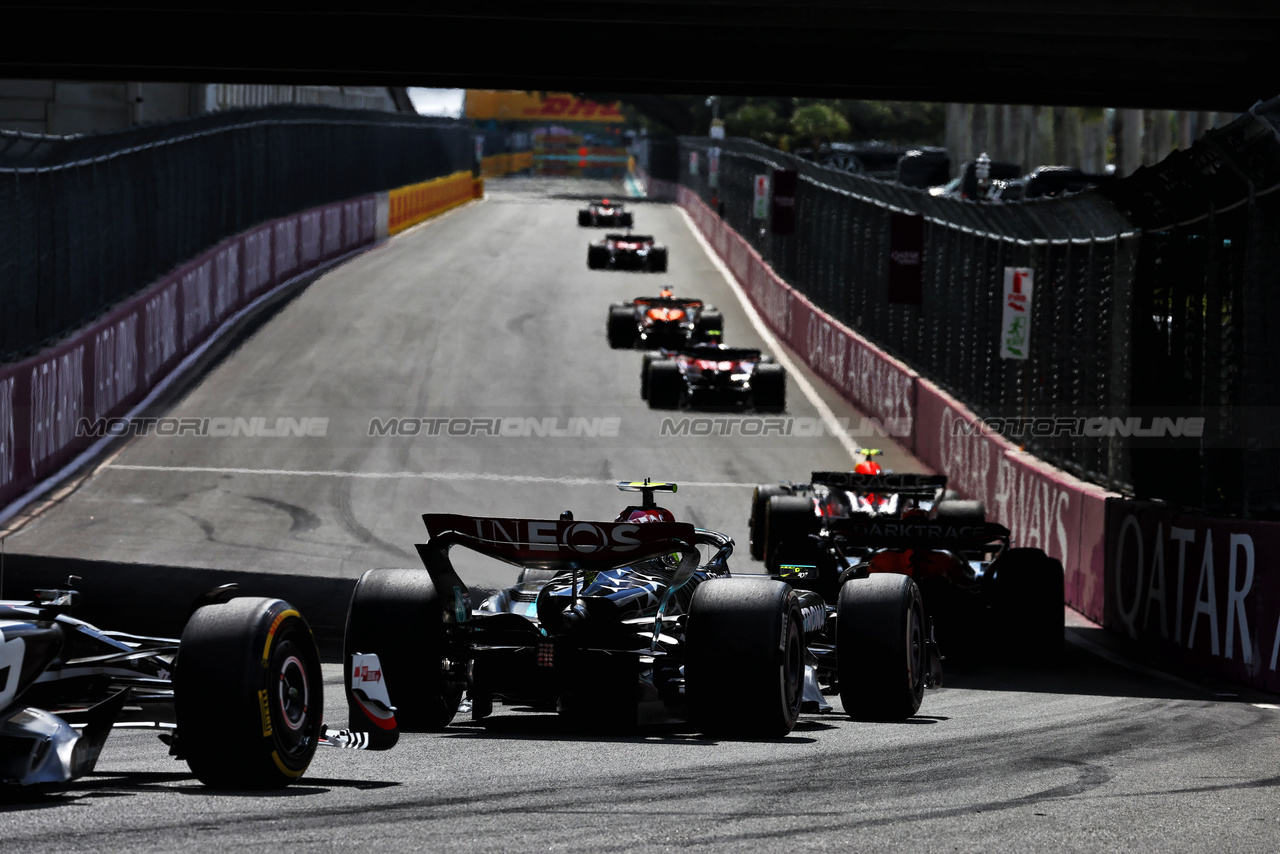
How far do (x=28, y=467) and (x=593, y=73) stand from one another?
8.04m

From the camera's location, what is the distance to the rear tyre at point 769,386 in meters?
25.5

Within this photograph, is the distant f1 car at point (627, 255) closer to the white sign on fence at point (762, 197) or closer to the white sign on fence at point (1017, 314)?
the white sign on fence at point (762, 197)

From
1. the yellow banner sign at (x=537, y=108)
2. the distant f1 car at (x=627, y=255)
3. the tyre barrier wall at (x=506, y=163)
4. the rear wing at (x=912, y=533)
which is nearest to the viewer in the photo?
the rear wing at (x=912, y=533)

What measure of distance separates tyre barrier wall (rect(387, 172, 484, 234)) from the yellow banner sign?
61563 millimetres

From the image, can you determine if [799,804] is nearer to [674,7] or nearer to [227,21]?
[674,7]

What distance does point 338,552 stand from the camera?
1752 centimetres

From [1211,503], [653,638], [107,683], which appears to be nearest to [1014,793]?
[653,638]

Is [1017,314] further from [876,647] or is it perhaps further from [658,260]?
[658,260]

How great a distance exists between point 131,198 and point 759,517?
43.0ft

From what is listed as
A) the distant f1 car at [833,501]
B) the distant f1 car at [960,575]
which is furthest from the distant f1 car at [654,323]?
the distant f1 car at [960,575]

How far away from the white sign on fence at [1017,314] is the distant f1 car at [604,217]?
124 ft

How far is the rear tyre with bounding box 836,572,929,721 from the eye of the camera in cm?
914

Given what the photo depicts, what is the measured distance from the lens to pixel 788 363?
31.6 meters

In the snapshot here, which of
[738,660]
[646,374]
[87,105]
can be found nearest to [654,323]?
[646,374]
